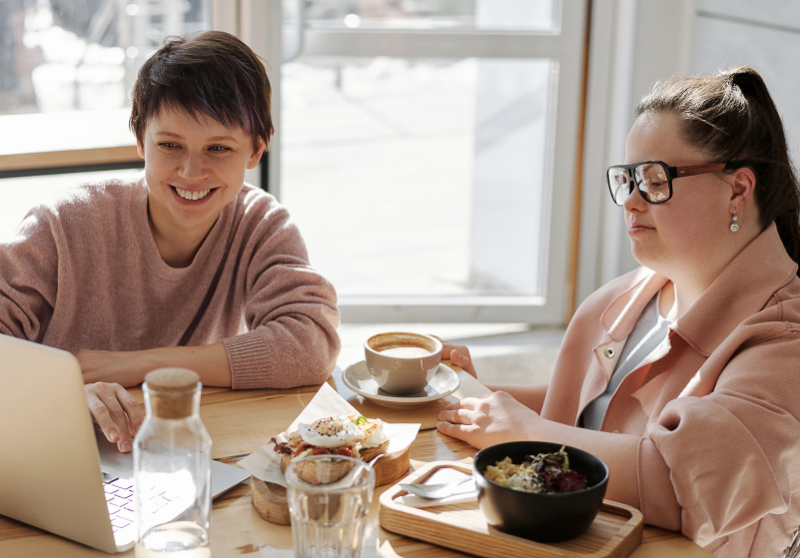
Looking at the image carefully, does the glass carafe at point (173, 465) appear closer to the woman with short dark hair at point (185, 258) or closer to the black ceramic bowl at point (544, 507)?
the black ceramic bowl at point (544, 507)

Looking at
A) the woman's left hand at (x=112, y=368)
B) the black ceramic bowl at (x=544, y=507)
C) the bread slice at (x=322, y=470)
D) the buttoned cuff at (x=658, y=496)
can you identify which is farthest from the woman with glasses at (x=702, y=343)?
the woman's left hand at (x=112, y=368)

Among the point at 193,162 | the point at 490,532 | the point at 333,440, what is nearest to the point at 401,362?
the point at 333,440

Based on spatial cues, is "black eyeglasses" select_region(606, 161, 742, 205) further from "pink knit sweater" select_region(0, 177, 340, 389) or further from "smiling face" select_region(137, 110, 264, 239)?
"smiling face" select_region(137, 110, 264, 239)

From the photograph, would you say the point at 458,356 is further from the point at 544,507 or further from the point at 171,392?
the point at 171,392

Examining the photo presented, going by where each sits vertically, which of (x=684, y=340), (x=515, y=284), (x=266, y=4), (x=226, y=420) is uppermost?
(x=266, y=4)

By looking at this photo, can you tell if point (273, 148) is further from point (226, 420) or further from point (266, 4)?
point (226, 420)

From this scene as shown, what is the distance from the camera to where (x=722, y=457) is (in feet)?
3.22

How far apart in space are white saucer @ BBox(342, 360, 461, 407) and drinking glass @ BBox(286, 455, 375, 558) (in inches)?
17.1

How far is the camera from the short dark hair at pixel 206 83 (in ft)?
4.69

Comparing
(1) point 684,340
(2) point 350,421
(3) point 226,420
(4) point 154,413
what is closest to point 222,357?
(3) point 226,420

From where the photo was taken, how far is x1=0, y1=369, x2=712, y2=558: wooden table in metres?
0.92

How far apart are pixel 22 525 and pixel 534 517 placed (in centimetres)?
58

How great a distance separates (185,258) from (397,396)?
22.7 inches

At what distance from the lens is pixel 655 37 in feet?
10.4
